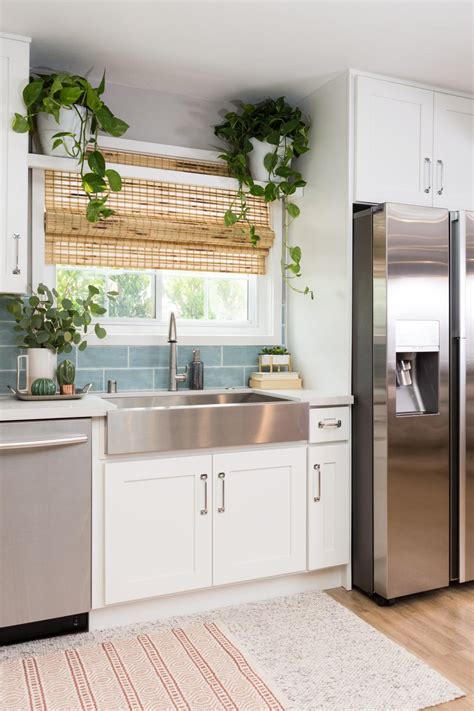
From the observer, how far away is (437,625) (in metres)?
2.55

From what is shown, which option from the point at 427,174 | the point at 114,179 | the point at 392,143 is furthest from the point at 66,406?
the point at 427,174

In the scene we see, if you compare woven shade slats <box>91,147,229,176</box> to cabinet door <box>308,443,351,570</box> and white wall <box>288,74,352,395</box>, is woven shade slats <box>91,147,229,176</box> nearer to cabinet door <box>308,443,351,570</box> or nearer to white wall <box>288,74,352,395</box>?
white wall <box>288,74,352,395</box>

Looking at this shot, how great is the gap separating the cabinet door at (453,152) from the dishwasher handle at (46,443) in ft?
6.88

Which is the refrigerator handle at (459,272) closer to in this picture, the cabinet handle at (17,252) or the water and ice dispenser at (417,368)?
the water and ice dispenser at (417,368)

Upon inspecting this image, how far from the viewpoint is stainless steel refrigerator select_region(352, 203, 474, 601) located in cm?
273

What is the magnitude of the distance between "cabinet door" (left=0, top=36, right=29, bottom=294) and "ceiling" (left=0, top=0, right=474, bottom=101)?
13 centimetres

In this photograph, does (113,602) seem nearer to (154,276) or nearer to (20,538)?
(20,538)

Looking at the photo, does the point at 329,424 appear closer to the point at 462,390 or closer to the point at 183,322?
the point at 462,390

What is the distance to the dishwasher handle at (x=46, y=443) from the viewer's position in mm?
2225

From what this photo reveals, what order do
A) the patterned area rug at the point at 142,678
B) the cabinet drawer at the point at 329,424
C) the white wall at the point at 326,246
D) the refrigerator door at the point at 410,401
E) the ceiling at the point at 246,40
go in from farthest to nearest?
the white wall at the point at 326,246 → the cabinet drawer at the point at 329,424 → the refrigerator door at the point at 410,401 → the ceiling at the point at 246,40 → the patterned area rug at the point at 142,678

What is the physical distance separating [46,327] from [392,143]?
1.87 meters

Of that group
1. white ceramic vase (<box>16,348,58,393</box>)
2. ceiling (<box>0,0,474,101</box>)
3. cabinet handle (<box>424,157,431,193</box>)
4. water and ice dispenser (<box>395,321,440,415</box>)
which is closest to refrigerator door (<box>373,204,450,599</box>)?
water and ice dispenser (<box>395,321,440,415</box>)

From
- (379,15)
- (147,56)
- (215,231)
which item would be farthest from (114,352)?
Answer: (379,15)

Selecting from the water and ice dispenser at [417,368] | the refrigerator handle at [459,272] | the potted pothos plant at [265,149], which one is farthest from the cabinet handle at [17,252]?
the refrigerator handle at [459,272]
